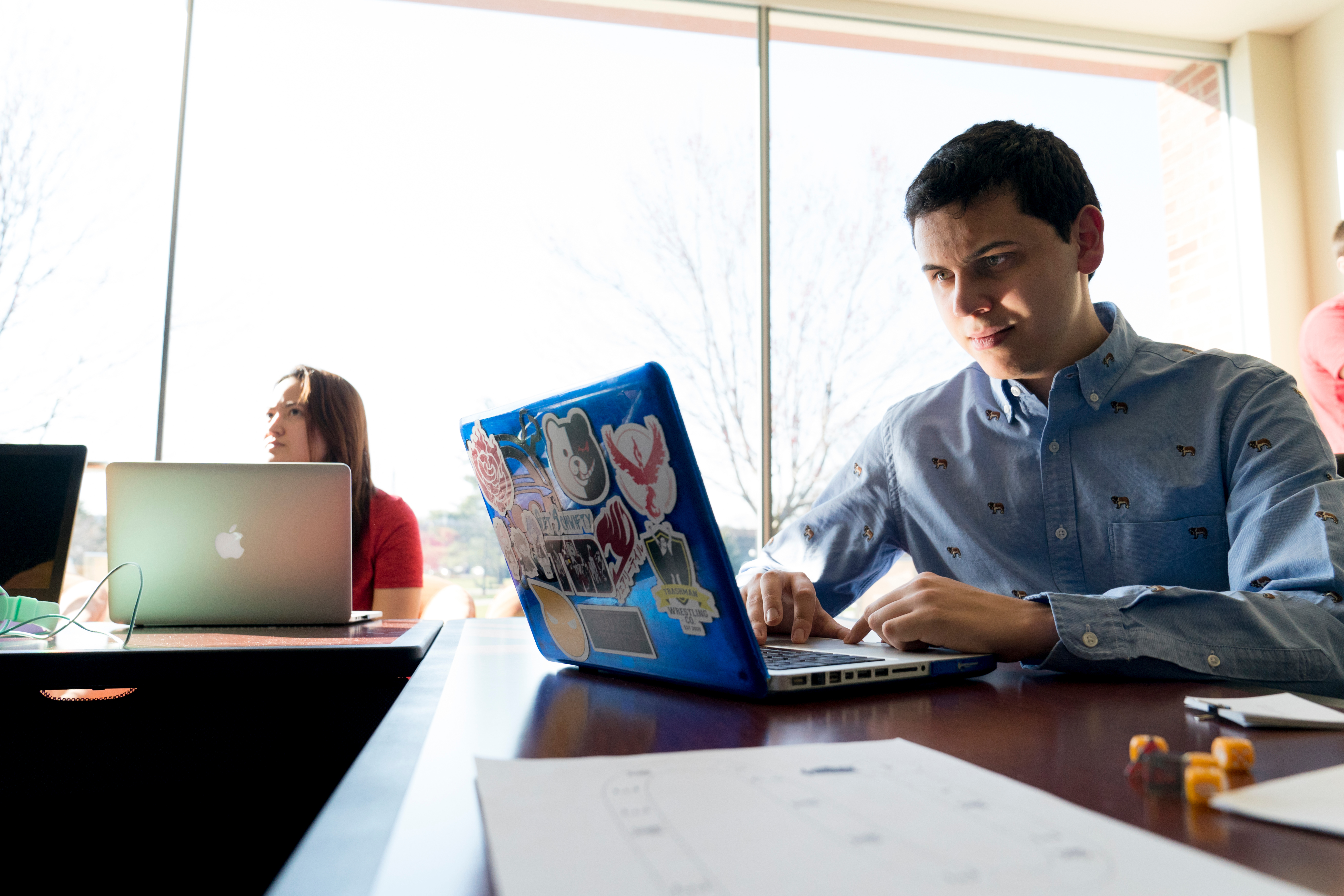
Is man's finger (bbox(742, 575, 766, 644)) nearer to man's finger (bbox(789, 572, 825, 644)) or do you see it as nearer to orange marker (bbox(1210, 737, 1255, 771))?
man's finger (bbox(789, 572, 825, 644))

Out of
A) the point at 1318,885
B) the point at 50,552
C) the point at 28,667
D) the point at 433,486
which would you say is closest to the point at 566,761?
the point at 1318,885

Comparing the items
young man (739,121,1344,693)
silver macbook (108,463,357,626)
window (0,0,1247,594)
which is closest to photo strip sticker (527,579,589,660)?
young man (739,121,1344,693)

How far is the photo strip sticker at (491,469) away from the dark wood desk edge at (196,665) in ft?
0.70

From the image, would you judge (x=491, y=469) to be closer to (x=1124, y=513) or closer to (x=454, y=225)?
(x=1124, y=513)

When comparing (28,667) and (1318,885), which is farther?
(28,667)

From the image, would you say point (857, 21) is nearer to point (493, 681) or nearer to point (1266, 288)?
point (1266, 288)

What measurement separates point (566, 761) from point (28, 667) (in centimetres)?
72

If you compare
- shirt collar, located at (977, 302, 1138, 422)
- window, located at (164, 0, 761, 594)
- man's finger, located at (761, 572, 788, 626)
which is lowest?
→ man's finger, located at (761, 572, 788, 626)

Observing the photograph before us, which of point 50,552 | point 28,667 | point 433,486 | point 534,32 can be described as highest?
point 534,32

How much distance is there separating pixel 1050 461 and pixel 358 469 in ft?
5.96

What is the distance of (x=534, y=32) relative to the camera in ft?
11.2

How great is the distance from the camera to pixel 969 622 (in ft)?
2.51

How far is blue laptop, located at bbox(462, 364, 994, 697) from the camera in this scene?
22.5 inches

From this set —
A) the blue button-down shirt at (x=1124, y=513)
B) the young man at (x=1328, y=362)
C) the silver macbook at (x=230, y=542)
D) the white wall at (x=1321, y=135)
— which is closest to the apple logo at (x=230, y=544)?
the silver macbook at (x=230, y=542)
